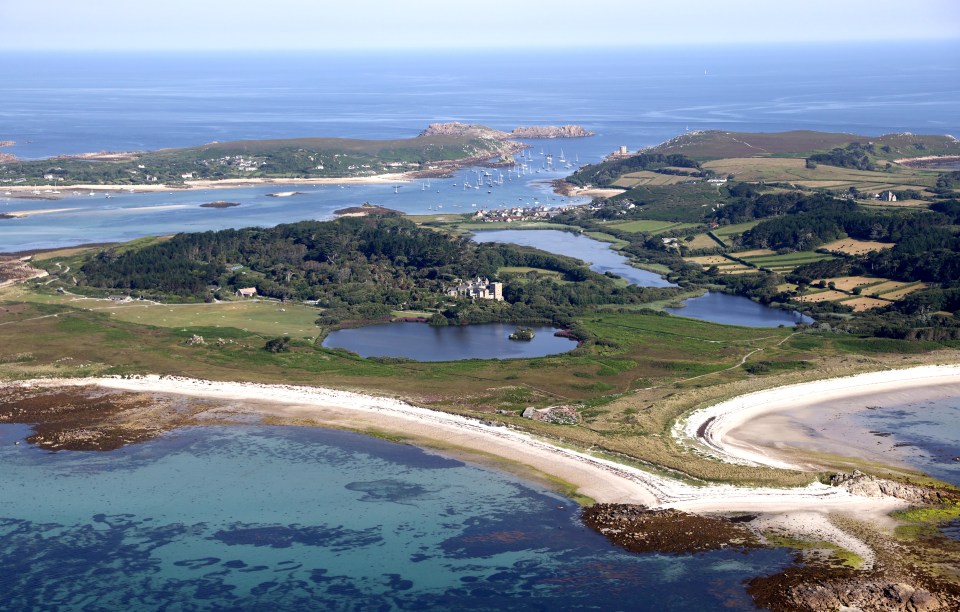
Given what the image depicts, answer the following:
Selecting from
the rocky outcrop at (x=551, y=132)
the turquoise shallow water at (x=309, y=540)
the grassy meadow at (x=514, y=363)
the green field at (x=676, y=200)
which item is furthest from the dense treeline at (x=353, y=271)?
the rocky outcrop at (x=551, y=132)

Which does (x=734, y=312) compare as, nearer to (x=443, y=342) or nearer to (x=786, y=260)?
(x=786, y=260)

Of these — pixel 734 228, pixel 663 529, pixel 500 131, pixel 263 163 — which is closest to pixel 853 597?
pixel 663 529

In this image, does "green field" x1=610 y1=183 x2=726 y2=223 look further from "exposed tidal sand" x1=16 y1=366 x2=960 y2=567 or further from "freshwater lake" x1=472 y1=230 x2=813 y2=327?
"exposed tidal sand" x1=16 y1=366 x2=960 y2=567

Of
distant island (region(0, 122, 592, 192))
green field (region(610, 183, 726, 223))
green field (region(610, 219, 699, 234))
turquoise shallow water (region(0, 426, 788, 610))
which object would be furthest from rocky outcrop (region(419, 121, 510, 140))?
turquoise shallow water (region(0, 426, 788, 610))

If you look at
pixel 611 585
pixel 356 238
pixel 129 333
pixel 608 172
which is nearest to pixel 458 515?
pixel 611 585

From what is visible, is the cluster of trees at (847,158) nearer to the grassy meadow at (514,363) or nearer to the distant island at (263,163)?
the distant island at (263,163)
